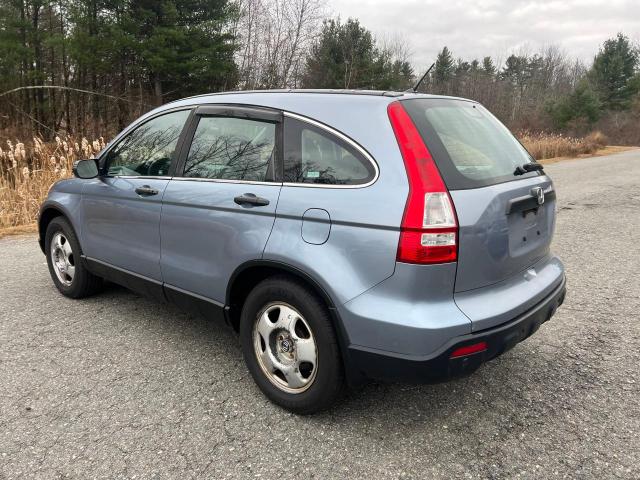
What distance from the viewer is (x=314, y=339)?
2.46 meters

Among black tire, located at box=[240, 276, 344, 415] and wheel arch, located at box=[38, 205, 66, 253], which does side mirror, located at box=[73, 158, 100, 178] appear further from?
black tire, located at box=[240, 276, 344, 415]

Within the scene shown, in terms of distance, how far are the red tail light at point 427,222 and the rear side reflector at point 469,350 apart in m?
0.40

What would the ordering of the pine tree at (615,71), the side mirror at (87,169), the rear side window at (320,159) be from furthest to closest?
the pine tree at (615,71) → the side mirror at (87,169) → the rear side window at (320,159)

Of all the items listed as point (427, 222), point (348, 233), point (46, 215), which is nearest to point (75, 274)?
point (46, 215)

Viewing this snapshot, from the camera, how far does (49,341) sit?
3.53 meters

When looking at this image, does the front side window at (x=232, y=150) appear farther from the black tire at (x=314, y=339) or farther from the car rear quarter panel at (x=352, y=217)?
the black tire at (x=314, y=339)

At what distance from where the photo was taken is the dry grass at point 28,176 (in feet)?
26.0

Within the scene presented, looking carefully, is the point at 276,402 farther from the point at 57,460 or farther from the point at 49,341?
the point at 49,341

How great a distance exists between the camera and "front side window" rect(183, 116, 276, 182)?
2.79 meters

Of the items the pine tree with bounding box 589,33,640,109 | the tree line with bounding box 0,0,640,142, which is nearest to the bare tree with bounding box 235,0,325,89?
the tree line with bounding box 0,0,640,142

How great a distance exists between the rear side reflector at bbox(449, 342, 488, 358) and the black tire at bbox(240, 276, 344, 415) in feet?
1.86

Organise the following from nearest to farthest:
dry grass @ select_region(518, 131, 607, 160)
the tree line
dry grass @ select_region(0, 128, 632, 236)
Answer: dry grass @ select_region(0, 128, 632, 236) < the tree line < dry grass @ select_region(518, 131, 607, 160)

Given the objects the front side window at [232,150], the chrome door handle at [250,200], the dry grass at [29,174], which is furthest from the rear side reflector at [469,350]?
the dry grass at [29,174]

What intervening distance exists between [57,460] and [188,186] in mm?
1650
